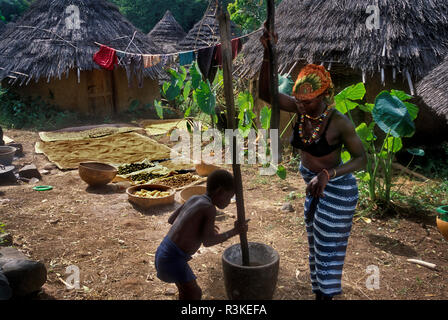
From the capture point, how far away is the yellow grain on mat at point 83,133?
9180mm

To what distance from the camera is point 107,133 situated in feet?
31.6

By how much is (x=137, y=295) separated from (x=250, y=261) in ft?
3.33

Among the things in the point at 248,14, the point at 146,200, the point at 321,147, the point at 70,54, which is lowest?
the point at 146,200

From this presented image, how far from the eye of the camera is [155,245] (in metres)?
4.11

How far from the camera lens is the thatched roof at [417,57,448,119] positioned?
5.28m

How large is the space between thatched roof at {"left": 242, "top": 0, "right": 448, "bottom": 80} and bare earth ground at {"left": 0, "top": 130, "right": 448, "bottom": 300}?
2.63 metres

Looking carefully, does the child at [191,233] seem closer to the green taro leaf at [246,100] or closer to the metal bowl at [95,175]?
the metal bowl at [95,175]

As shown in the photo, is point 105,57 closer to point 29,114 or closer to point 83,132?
point 83,132

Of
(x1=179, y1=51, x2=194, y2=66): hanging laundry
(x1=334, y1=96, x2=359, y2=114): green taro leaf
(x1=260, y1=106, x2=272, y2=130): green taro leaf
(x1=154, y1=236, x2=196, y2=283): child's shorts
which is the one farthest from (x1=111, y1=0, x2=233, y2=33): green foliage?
(x1=154, y1=236, x2=196, y2=283): child's shorts

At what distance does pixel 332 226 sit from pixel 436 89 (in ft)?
13.1

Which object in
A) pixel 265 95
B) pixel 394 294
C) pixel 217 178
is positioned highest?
pixel 265 95

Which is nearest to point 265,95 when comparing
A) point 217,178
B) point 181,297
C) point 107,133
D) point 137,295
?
point 217,178

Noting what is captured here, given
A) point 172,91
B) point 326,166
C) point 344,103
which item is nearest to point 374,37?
point 344,103

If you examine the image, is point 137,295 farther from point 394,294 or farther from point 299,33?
point 299,33
